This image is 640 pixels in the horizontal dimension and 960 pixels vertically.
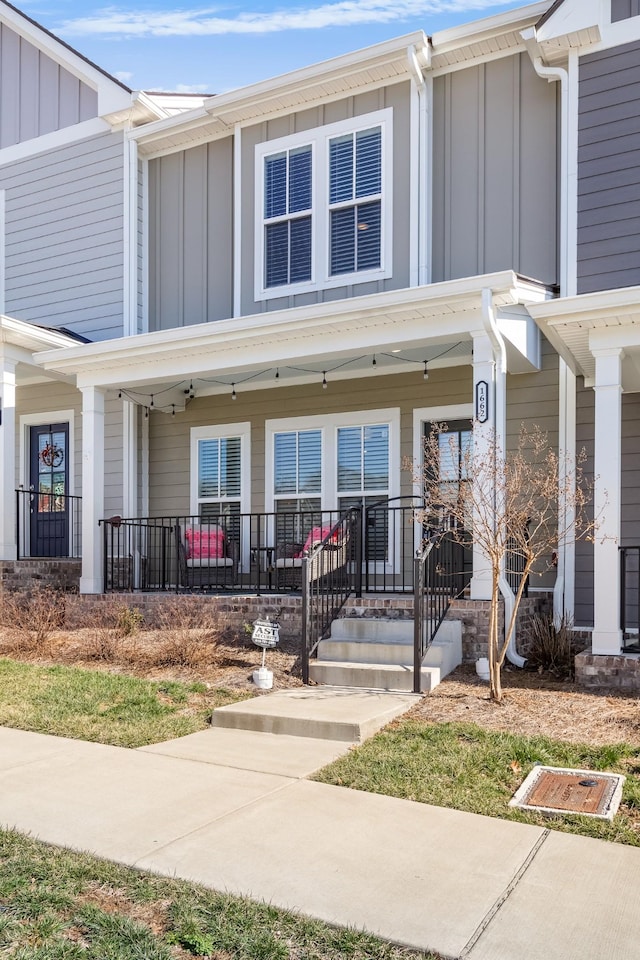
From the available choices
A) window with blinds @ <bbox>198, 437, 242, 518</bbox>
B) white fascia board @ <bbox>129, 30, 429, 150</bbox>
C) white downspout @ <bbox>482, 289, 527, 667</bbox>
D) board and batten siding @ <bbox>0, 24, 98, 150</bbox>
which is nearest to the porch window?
window with blinds @ <bbox>198, 437, 242, 518</bbox>

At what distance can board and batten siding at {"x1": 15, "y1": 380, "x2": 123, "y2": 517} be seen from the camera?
11928mm

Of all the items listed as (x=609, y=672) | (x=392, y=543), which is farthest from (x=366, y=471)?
(x=609, y=672)

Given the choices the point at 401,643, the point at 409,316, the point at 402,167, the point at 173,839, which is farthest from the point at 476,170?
the point at 173,839

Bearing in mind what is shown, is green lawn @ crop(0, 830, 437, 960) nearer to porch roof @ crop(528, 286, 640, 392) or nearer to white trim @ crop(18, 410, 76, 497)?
porch roof @ crop(528, 286, 640, 392)

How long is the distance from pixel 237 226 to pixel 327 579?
5.38 m

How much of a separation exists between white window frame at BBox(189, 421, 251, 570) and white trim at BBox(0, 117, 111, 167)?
4620 mm

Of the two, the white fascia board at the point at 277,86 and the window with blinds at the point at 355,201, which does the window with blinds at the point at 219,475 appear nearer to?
the window with blinds at the point at 355,201

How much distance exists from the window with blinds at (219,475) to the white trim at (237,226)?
74.6 inches

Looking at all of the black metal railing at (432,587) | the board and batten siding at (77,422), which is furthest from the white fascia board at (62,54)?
the black metal railing at (432,587)

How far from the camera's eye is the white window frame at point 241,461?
37.3ft

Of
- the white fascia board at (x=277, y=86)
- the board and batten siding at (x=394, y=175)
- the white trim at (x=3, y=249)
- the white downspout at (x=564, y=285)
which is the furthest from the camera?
the white trim at (x=3, y=249)

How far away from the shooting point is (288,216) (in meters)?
10.8

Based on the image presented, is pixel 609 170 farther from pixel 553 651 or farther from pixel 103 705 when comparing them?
pixel 103 705

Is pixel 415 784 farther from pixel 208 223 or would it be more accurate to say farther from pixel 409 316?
pixel 208 223
